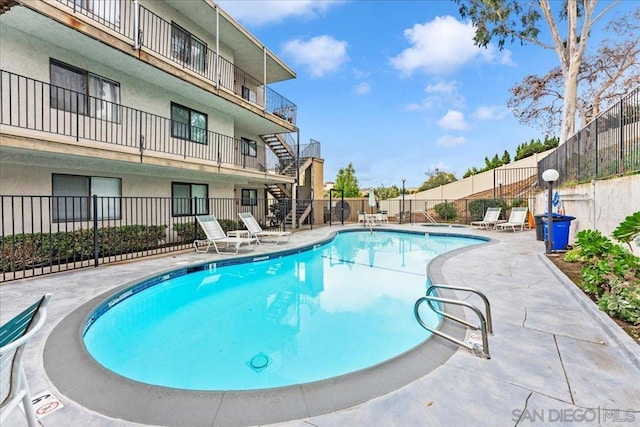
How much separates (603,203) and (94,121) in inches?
510

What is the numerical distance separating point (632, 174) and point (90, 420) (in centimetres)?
811

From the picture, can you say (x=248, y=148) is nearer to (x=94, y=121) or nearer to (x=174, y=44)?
(x=174, y=44)

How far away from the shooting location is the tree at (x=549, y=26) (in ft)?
43.7

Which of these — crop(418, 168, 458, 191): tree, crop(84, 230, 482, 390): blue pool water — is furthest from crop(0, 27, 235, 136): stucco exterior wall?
crop(418, 168, 458, 191): tree

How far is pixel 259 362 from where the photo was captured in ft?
12.0

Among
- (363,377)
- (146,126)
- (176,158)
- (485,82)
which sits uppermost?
(485,82)

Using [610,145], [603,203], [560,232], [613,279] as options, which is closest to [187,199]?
[613,279]

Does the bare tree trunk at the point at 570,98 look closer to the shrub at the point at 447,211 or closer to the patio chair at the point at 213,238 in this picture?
the shrub at the point at 447,211

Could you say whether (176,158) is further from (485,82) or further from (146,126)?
(485,82)

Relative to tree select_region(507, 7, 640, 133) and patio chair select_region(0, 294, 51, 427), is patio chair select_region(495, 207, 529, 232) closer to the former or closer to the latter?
tree select_region(507, 7, 640, 133)

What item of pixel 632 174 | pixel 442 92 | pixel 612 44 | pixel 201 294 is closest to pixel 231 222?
pixel 201 294

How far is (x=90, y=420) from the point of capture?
2.06 meters

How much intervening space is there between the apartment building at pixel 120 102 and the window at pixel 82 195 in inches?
1.1

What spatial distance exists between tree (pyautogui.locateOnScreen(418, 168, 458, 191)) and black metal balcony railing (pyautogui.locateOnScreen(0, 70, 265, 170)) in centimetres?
3295
